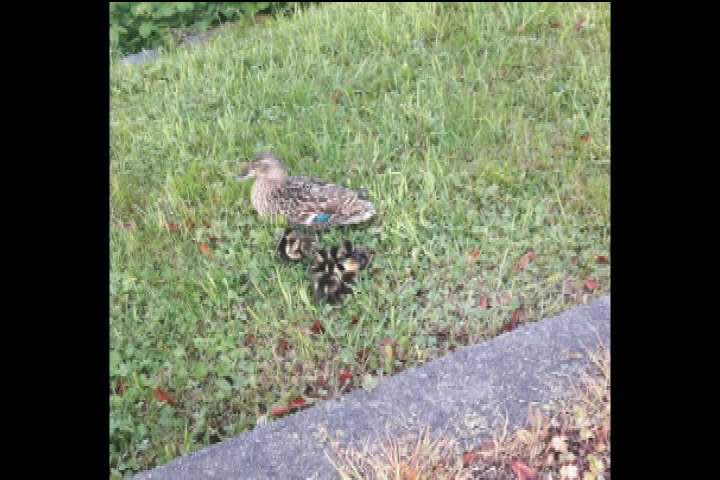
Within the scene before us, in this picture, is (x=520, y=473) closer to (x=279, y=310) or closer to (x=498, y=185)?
(x=279, y=310)

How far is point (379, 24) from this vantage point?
5.69m

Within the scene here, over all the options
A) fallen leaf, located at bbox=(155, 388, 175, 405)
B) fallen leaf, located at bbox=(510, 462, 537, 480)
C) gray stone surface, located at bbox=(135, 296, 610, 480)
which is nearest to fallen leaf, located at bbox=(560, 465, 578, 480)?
fallen leaf, located at bbox=(510, 462, 537, 480)

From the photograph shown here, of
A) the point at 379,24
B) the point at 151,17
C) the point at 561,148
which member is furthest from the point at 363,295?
the point at 151,17

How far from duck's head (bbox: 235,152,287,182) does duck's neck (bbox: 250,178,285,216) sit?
0.02 metres

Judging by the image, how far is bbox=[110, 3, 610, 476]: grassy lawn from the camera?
3.31 metres

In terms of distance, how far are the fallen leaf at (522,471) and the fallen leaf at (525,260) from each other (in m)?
1.12

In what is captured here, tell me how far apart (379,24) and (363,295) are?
266 centimetres

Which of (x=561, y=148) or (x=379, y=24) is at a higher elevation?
(x=379, y=24)

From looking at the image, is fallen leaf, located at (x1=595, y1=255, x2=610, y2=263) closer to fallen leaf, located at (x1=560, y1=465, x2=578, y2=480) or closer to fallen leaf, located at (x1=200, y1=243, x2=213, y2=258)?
fallen leaf, located at (x1=560, y1=465, x2=578, y2=480)

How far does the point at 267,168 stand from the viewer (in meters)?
4.02

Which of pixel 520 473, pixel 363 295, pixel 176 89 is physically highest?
pixel 176 89

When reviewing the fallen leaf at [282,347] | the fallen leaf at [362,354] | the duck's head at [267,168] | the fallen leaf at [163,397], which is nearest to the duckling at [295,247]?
the duck's head at [267,168]

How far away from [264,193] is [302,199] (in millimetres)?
194

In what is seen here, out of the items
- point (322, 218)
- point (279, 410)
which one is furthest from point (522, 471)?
point (322, 218)
